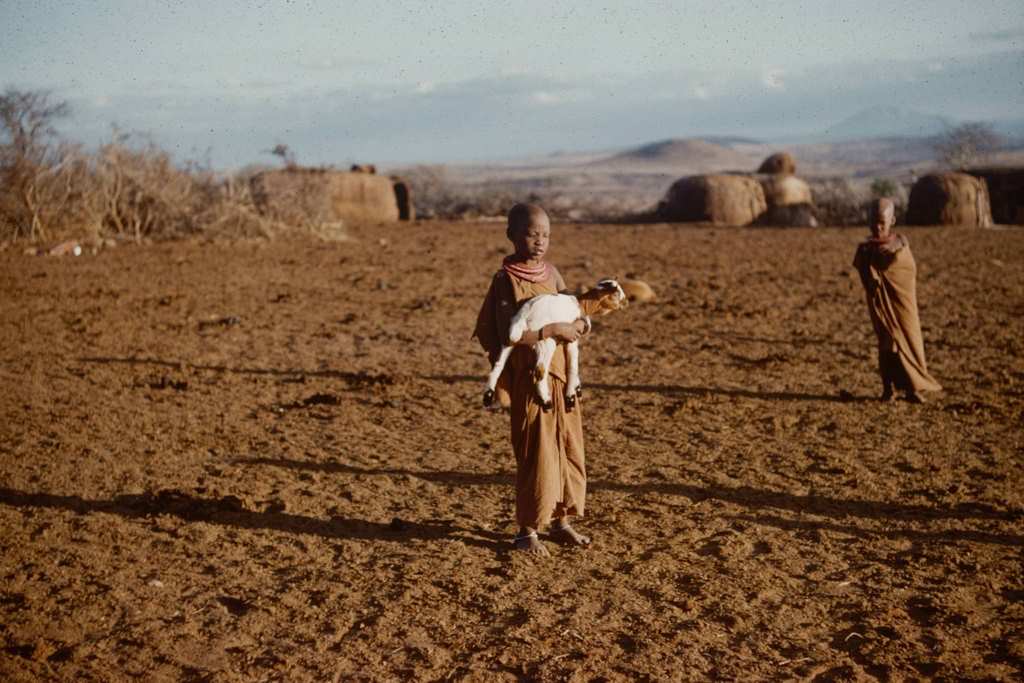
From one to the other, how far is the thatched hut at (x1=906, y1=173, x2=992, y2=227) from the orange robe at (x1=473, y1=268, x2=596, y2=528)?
16.8 metres

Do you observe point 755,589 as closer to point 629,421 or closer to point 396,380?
point 629,421

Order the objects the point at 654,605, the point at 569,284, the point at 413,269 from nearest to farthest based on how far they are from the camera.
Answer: the point at 654,605
the point at 569,284
the point at 413,269

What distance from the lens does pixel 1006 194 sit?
19.8 meters

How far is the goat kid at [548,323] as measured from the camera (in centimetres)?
401

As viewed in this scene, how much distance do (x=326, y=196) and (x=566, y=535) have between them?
15948mm

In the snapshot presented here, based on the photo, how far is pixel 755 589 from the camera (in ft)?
13.2

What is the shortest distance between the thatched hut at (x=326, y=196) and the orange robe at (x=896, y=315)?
1338 cm

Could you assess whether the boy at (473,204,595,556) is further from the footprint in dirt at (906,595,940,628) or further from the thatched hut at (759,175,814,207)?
the thatched hut at (759,175,814,207)

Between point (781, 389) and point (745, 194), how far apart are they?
14.4 metres

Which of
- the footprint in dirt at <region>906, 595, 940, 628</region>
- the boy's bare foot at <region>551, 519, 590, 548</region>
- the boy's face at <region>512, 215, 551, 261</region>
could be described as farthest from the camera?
the boy's bare foot at <region>551, 519, 590, 548</region>

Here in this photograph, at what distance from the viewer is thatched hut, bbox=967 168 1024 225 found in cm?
1959

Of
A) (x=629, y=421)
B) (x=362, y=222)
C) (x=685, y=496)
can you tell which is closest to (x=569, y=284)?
(x=629, y=421)

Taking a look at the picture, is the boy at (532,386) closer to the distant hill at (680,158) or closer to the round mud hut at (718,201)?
the round mud hut at (718,201)

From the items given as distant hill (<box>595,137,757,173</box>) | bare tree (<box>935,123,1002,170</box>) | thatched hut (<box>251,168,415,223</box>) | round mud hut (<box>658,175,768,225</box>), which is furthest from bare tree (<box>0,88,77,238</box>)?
distant hill (<box>595,137,757,173</box>)
